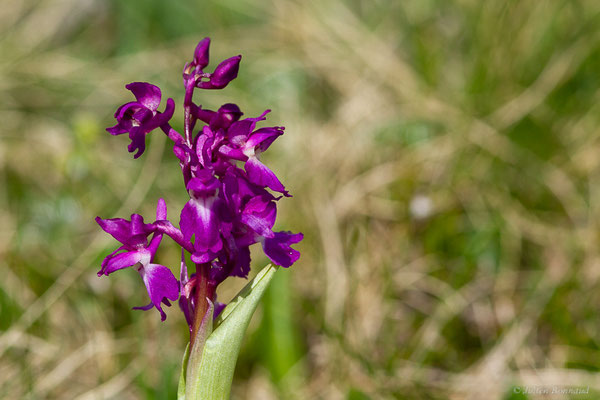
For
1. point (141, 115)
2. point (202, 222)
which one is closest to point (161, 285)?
point (202, 222)

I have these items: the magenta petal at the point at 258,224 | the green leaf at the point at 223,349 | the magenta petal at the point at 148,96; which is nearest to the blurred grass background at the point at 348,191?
the green leaf at the point at 223,349

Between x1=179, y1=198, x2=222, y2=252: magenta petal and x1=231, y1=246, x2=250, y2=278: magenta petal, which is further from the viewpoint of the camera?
x1=231, y1=246, x2=250, y2=278: magenta petal

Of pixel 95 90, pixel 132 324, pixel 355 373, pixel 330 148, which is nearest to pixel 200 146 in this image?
pixel 355 373

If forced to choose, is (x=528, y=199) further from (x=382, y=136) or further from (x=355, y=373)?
(x=355, y=373)

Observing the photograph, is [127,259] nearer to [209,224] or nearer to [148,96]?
[209,224]

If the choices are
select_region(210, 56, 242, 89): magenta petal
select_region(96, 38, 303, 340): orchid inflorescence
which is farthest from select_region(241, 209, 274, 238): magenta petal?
select_region(210, 56, 242, 89): magenta petal

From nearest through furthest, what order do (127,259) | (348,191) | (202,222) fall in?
1. (202,222)
2. (127,259)
3. (348,191)

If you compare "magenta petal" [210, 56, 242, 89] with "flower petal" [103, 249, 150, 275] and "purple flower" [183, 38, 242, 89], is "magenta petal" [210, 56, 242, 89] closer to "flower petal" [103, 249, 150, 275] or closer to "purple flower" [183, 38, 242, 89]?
"purple flower" [183, 38, 242, 89]

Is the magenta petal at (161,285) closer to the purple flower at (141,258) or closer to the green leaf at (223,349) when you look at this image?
the purple flower at (141,258)
